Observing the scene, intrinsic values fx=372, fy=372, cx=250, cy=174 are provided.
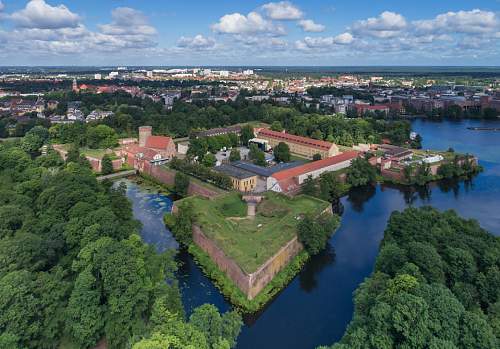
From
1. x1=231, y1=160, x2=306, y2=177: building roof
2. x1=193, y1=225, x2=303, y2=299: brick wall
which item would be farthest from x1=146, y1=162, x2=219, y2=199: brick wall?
x1=193, y1=225, x2=303, y2=299: brick wall

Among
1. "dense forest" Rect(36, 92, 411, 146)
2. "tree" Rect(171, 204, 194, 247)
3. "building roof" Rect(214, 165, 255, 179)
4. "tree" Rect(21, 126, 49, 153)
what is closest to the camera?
"tree" Rect(171, 204, 194, 247)

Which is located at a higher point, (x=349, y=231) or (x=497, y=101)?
(x=497, y=101)

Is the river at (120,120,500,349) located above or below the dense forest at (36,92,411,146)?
below

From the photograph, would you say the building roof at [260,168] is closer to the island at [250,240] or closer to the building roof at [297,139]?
the island at [250,240]

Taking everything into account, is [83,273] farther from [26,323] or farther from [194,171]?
[194,171]

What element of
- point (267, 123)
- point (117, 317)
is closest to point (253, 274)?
point (117, 317)

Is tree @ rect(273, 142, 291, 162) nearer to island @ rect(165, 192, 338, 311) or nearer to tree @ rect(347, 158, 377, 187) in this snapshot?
tree @ rect(347, 158, 377, 187)
